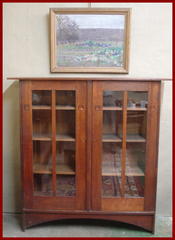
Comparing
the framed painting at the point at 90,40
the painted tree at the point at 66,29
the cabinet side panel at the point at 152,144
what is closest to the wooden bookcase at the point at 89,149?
the cabinet side panel at the point at 152,144

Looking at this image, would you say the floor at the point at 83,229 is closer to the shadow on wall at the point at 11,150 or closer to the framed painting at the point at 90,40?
the shadow on wall at the point at 11,150

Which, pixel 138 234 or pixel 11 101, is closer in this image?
pixel 138 234

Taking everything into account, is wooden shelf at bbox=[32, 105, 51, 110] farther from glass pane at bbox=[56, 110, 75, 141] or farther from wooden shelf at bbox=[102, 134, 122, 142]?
wooden shelf at bbox=[102, 134, 122, 142]

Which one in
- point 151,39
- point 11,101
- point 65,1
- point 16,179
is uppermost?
point 65,1

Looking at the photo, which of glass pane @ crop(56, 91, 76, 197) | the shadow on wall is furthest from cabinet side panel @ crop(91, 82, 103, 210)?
the shadow on wall

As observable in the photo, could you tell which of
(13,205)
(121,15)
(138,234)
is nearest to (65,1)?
(121,15)

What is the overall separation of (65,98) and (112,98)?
38cm

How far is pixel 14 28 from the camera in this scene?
6.39 feet

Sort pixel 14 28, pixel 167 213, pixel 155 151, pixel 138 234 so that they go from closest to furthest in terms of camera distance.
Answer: pixel 155 151 < pixel 138 234 < pixel 14 28 < pixel 167 213

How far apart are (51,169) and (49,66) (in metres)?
0.94

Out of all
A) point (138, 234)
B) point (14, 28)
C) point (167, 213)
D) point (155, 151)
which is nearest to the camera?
point (155, 151)

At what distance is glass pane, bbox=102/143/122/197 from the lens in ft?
5.77

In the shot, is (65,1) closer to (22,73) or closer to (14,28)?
(14,28)

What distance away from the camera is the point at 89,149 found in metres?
1.71
